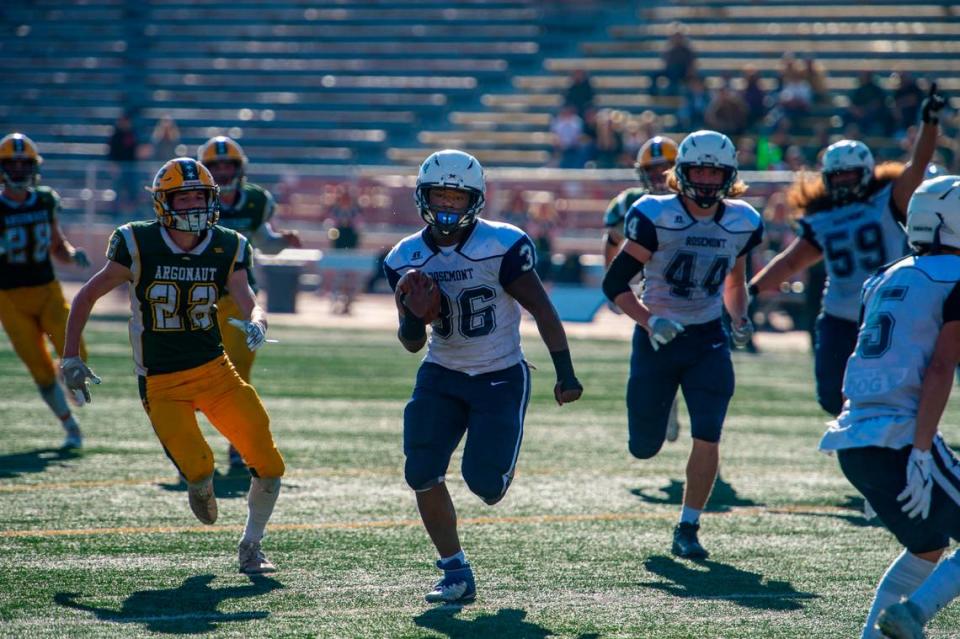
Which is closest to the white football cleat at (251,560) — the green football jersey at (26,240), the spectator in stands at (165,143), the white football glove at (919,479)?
the white football glove at (919,479)

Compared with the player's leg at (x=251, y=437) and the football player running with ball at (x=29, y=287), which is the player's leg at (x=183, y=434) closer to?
the player's leg at (x=251, y=437)

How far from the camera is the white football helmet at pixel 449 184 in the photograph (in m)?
5.42

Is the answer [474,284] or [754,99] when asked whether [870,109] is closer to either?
[754,99]

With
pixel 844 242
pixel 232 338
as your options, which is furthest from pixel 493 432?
pixel 232 338

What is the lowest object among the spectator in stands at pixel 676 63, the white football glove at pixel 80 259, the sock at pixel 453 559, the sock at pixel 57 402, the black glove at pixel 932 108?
the sock at pixel 453 559

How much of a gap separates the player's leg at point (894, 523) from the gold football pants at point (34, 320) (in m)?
5.73

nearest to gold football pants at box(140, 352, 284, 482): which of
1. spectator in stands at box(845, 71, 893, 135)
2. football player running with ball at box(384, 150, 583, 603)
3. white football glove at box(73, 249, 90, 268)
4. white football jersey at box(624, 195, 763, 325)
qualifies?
football player running with ball at box(384, 150, 583, 603)

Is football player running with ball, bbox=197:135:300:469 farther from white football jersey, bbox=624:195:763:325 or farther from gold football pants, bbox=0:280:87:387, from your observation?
white football jersey, bbox=624:195:763:325

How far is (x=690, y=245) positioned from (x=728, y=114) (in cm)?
1431

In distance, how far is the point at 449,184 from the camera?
5.42m

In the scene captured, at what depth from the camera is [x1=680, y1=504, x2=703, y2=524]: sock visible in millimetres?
6305

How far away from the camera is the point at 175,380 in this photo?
19.2ft

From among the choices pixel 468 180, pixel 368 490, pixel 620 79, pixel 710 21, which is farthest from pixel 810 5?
pixel 468 180

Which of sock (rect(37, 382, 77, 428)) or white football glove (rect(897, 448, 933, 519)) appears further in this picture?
sock (rect(37, 382, 77, 428))
